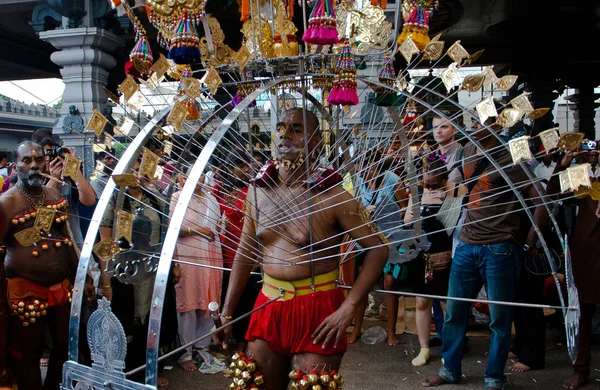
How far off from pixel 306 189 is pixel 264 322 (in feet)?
2.04

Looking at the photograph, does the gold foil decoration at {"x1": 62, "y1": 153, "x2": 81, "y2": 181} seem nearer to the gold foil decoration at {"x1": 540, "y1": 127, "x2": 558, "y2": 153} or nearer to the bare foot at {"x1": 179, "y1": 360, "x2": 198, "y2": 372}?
the gold foil decoration at {"x1": 540, "y1": 127, "x2": 558, "y2": 153}

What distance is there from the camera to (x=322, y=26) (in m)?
1.99

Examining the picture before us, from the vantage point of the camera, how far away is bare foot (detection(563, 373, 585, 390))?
359 cm

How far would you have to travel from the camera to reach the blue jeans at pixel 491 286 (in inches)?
133

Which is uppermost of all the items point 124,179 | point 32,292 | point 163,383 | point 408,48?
point 408,48

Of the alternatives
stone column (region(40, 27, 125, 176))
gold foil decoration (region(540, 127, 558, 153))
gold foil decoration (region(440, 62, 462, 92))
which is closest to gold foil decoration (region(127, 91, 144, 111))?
gold foil decoration (region(440, 62, 462, 92))

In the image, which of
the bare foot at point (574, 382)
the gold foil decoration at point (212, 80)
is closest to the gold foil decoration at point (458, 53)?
the gold foil decoration at point (212, 80)

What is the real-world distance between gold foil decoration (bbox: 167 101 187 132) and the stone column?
4.77 m

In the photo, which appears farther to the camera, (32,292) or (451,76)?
(32,292)

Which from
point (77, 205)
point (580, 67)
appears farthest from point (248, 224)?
point (580, 67)

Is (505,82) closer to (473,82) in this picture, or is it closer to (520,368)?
(473,82)

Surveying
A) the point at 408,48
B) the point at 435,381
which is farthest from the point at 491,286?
the point at 408,48

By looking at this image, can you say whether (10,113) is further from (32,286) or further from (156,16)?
(156,16)

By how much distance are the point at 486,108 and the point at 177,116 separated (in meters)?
1.10
